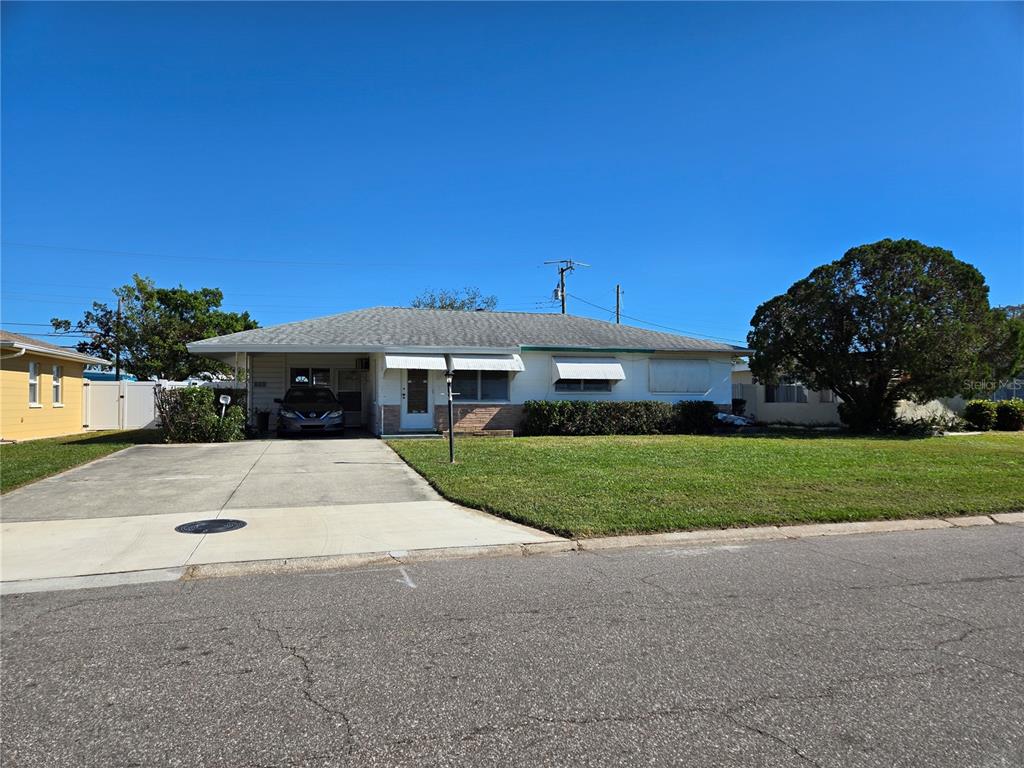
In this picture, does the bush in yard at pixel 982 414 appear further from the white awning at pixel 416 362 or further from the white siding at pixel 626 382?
the white awning at pixel 416 362

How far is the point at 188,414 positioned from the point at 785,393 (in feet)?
76.2

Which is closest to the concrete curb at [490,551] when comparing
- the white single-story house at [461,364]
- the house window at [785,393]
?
the white single-story house at [461,364]

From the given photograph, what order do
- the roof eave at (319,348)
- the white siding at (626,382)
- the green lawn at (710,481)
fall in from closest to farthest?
the green lawn at (710,481) < the roof eave at (319,348) < the white siding at (626,382)

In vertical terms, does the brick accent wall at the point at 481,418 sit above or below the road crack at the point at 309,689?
above

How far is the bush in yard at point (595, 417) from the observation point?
20.0 metres

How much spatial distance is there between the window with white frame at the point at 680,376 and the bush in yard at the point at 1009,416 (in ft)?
38.5

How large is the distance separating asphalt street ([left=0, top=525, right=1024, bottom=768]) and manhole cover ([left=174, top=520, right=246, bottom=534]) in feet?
5.96

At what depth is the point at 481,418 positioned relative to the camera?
2003 centimetres

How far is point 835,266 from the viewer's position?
2123 centimetres

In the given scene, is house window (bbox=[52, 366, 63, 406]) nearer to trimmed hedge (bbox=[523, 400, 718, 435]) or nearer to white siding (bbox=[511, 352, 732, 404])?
white siding (bbox=[511, 352, 732, 404])

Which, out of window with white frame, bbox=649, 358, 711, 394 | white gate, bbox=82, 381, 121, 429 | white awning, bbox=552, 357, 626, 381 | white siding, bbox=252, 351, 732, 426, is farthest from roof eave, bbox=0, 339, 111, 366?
window with white frame, bbox=649, 358, 711, 394

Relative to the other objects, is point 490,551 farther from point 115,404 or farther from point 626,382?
point 115,404

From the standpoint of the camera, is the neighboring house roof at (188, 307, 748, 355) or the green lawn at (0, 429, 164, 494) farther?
the neighboring house roof at (188, 307, 748, 355)

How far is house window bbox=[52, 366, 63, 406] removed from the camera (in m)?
21.3
